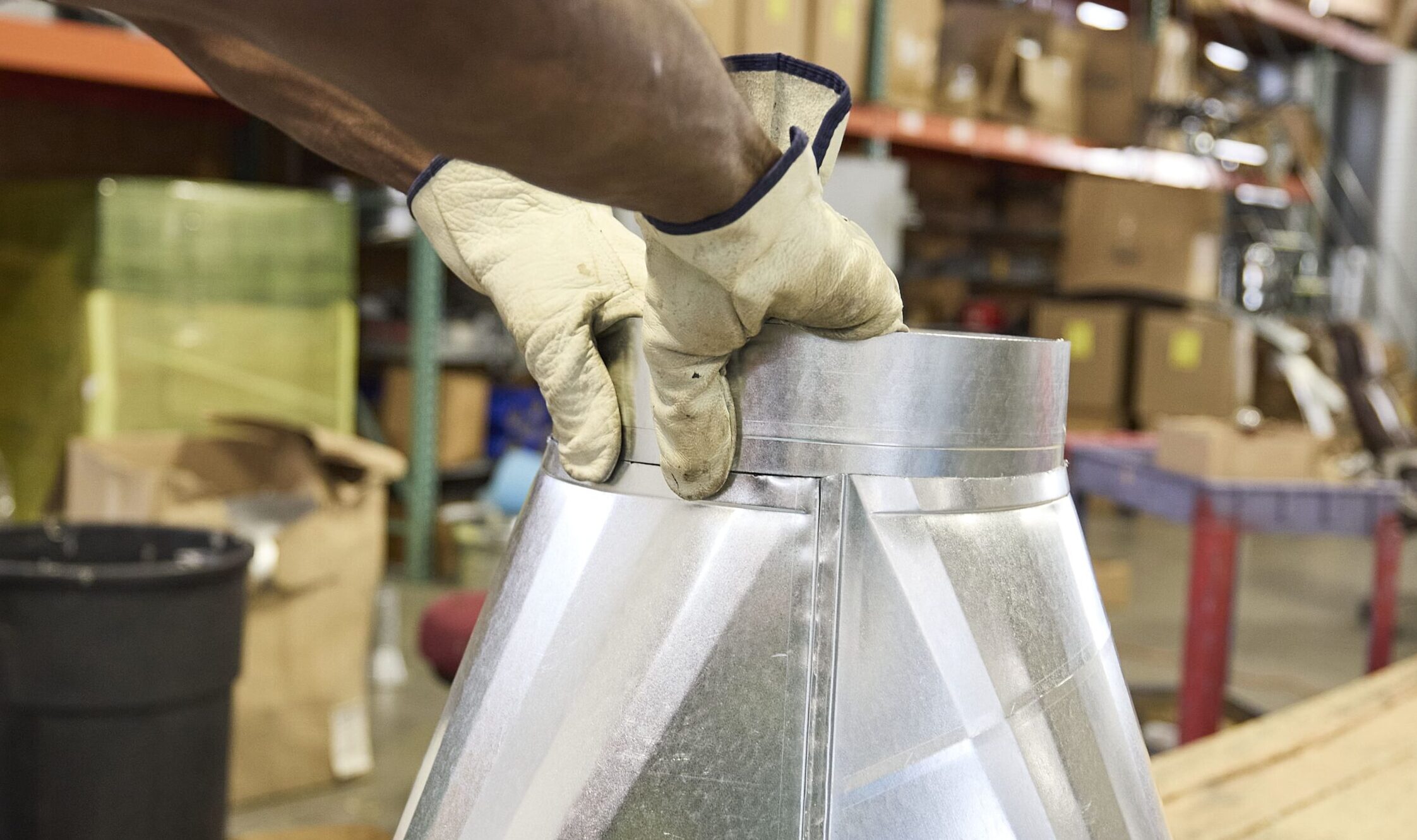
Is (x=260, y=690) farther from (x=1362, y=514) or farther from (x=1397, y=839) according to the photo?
(x=1362, y=514)

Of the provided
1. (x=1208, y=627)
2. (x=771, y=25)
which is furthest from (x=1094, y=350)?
A: (x=1208, y=627)

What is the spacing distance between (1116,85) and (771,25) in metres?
2.27

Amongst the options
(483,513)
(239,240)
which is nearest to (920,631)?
(239,240)

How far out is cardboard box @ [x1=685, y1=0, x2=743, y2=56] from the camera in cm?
358

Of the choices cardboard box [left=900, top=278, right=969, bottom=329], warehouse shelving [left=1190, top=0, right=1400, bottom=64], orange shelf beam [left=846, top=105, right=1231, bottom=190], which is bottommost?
cardboard box [left=900, top=278, right=969, bottom=329]

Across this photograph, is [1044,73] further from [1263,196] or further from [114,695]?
[114,695]

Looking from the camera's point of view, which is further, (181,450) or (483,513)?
(483,513)

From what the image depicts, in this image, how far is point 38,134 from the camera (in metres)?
3.88

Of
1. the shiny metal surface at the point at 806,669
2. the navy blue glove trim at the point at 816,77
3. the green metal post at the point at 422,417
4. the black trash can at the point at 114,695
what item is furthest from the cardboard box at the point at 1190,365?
the navy blue glove trim at the point at 816,77

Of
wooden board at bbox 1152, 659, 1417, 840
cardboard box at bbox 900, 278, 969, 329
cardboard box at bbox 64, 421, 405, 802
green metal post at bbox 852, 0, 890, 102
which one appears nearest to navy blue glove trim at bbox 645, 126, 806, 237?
wooden board at bbox 1152, 659, 1417, 840

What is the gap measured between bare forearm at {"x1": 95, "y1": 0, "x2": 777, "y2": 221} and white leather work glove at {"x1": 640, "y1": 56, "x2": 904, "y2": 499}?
22 mm

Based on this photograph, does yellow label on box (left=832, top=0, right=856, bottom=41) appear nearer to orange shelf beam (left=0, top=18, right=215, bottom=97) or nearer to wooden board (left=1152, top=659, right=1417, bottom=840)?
orange shelf beam (left=0, top=18, right=215, bottom=97)

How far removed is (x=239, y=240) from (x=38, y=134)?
1486 millimetres

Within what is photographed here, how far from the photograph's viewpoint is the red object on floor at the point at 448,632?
6.08 ft
